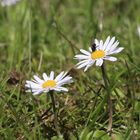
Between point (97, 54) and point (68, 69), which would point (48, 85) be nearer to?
point (97, 54)

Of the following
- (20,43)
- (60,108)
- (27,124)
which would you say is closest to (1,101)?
(27,124)

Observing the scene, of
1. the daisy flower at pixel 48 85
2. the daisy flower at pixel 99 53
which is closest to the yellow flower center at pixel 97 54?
the daisy flower at pixel 99 53

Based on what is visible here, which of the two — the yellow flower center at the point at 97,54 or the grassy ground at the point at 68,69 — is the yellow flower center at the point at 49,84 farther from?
the yellow flower center at the point at 97,54

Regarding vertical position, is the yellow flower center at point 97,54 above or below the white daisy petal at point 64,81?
above

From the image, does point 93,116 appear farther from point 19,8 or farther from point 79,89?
point 19,8

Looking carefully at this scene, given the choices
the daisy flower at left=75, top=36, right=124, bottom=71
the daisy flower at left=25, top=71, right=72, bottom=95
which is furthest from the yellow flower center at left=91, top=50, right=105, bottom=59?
the daisy flower at left=25, top=71, right=72, bottom=95

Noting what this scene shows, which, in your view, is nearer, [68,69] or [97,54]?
[97,54]

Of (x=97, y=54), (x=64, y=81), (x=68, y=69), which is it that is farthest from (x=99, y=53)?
(x=68, y=69)

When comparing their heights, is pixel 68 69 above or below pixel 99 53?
above

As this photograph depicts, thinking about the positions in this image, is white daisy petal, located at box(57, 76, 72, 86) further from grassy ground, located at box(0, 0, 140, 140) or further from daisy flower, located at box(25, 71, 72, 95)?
grassy ground, located at box(0, 0, 140, 140)
